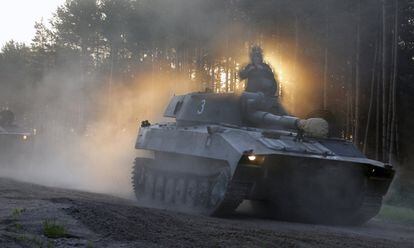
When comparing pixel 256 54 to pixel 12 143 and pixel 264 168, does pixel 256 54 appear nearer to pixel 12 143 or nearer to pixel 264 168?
pixel 264 168

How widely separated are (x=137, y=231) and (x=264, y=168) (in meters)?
4.17

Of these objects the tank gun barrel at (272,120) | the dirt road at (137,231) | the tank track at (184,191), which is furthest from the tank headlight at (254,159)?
the tank gun barrel at (272,120)

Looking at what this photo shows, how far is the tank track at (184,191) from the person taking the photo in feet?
38.1

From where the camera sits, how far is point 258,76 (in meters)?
14.9

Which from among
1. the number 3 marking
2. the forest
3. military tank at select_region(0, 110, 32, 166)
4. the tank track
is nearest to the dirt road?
the tank track

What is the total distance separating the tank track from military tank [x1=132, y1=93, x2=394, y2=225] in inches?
0.7

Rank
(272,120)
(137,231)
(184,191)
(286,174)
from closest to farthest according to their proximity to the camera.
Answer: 1. (137,231)
2. (286,174)
3. (184,191)
4. (272,120)

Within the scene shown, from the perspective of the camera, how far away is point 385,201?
19.9 m

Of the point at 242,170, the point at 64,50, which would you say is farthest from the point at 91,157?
the point at 64,50

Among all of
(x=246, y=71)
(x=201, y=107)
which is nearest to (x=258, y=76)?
(x=246, y=71)

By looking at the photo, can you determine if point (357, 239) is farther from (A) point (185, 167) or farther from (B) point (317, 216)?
(A) point (185, 167)

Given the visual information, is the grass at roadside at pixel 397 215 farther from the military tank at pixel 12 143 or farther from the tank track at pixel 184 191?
the military tank at pixel 12 143

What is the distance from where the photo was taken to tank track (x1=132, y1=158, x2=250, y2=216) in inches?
458

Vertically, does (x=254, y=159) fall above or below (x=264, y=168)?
above
